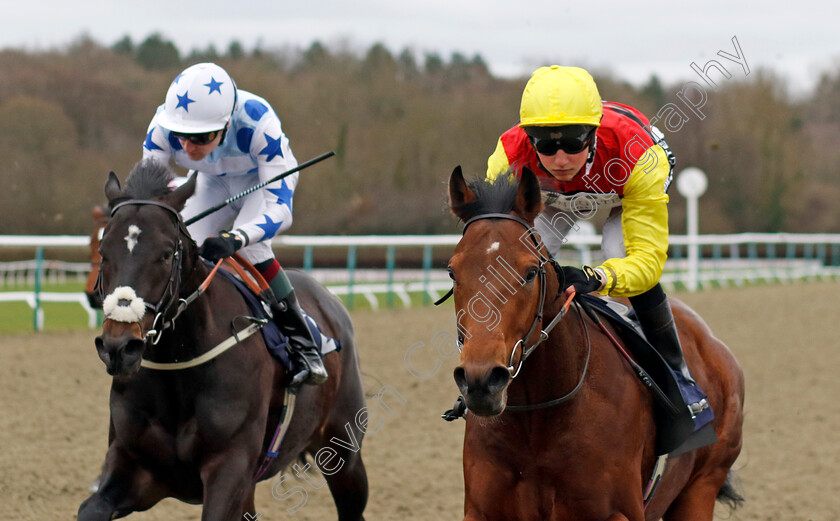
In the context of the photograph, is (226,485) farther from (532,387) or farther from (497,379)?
(497,379)

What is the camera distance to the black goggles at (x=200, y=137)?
384 centimetres

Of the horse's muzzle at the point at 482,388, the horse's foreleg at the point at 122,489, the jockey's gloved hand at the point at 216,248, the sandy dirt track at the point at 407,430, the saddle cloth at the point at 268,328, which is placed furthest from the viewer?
Answer: the sandy dirt track at the point at 407,430

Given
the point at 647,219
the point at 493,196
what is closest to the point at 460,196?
the point at 493,196

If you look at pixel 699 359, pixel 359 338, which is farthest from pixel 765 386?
pixel 699 359

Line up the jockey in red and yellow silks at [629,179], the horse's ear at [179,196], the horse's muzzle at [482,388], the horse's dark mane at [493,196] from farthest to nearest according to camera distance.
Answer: the horse's ear at [179,196] < the jockey in red and yellow silks at [629,179] < the horse's dark mane at [493,196] < the horse's muzzle at [482,388]

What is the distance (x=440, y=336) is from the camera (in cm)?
1040

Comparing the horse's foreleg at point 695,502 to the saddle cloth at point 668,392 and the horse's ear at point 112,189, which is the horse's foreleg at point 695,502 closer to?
the saddle cloth at point 668,392

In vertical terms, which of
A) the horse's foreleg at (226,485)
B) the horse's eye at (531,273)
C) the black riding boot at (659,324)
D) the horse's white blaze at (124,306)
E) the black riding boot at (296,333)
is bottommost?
the horse's foreleg at (226,485)

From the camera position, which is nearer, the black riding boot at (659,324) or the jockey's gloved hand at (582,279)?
the jockey's gloved hand at (582,279)

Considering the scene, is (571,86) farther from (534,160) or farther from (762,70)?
(762,70)

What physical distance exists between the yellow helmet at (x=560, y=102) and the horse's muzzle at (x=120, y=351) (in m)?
1.39

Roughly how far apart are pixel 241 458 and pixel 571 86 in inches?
70.3

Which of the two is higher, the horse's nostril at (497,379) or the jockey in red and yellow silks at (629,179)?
the jockey in red and yellow silks at (629,179)

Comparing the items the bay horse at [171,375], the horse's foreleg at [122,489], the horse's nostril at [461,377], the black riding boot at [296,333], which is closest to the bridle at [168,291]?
the bay horse at [171,375]
